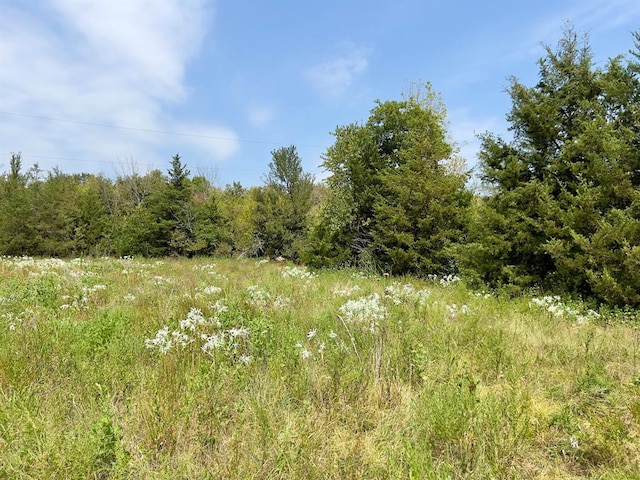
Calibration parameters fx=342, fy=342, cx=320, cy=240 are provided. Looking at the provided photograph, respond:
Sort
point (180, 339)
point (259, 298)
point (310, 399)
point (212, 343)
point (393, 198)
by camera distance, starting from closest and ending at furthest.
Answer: point (310, 399), point (212, 343), point (180, 339), point (259, 298), point (393, 198)

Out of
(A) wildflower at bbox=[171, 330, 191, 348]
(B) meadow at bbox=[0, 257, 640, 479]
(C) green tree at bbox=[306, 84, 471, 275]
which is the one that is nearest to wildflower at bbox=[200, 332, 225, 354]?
(B) meadow at bbox=[0, 257, 640, 479]

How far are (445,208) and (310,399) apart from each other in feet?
33.6

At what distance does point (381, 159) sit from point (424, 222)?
163 inches

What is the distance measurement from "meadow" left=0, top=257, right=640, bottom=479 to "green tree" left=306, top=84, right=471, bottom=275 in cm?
764

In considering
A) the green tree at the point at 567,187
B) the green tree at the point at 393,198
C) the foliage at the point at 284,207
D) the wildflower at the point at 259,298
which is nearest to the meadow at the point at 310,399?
the wildflower at the point at 259,298

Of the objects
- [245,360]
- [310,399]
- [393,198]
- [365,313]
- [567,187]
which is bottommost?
[310,399]


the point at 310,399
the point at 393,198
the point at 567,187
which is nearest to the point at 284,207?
the point at 393,198

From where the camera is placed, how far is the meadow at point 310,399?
2.17m

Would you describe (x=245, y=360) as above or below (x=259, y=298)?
below

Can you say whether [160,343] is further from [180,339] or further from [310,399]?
[310,399]

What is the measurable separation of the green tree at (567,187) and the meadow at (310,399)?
8.36ft

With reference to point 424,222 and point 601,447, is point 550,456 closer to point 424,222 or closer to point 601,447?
point 601,447

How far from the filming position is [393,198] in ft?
44.2

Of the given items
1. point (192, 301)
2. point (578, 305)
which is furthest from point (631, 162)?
point (192, 301)
